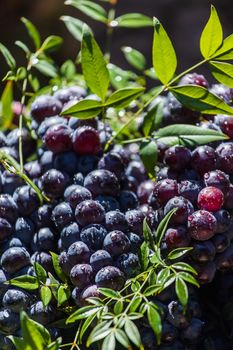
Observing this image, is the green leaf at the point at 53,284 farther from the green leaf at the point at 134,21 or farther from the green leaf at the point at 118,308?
the green leaf at the point at 134,21

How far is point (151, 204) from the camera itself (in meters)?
0.66

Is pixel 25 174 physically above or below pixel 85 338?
above

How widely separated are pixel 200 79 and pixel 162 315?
0.26 meters

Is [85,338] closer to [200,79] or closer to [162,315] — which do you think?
[162,315]

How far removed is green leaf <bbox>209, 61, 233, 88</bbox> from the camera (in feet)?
2.06

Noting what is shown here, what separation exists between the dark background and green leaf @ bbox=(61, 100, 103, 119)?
0.66 m

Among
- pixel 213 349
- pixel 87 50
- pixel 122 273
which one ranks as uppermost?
pixel 87 50

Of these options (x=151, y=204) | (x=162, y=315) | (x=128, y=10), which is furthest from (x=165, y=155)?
(x=128, y=10)

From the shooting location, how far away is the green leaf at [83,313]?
0.55 meters

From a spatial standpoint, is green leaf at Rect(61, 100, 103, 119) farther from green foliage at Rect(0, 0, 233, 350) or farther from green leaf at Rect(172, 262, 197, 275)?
green leaf at Rect(172, 262, 197, 275)

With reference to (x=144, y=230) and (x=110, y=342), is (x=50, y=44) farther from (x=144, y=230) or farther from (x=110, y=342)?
(x=110, y=342)

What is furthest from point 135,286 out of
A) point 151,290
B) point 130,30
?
point 130,30

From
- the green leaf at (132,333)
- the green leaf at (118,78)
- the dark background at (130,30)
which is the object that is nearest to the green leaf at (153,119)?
the green leaf at (118,78)

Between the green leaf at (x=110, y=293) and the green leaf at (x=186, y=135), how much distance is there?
169 mm
